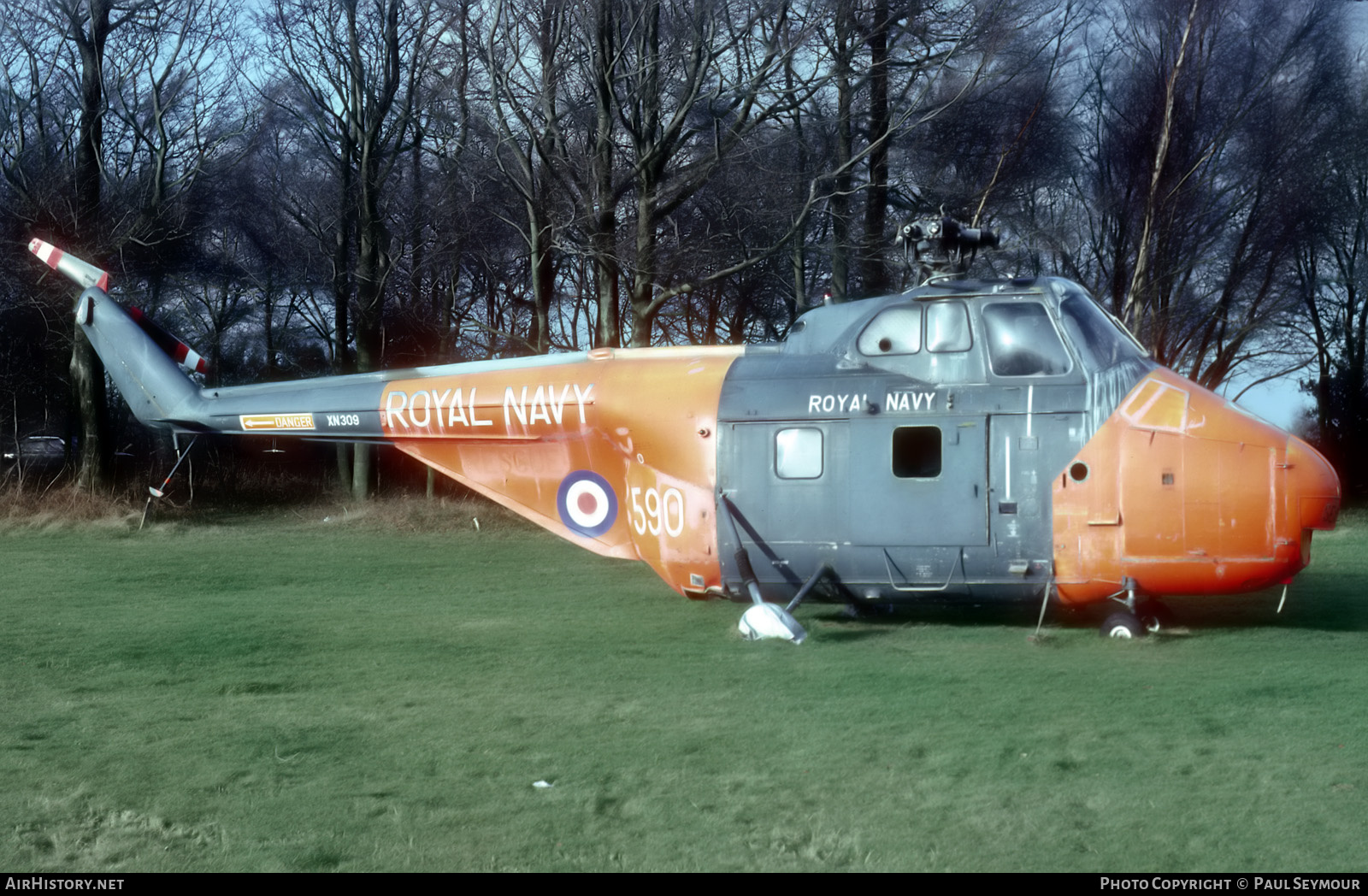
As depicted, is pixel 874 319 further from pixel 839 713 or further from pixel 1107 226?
pixel 1107 226

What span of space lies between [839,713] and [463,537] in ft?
39.6

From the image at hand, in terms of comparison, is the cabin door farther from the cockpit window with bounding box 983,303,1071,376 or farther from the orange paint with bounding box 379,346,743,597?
the orange paint with bounding box 379,346,743,597

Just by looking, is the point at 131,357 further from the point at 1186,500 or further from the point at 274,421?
the point at 1186,500

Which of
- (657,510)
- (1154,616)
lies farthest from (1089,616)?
(657,510)

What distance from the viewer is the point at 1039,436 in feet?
31.5

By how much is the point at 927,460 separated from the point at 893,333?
114cm

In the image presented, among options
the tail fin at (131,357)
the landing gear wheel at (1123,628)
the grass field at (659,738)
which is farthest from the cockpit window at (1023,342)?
the tail fin at (131,357)

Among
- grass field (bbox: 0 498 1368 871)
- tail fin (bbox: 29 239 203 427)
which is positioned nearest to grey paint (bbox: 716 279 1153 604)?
grass field (bbox: 0 498 1368 871)

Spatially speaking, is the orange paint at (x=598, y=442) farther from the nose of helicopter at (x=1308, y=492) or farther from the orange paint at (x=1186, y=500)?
the nose of helicopter at (x=1308, y=492)

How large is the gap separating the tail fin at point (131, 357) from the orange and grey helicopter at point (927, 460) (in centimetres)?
373

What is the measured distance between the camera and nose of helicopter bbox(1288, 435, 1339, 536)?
905 cm

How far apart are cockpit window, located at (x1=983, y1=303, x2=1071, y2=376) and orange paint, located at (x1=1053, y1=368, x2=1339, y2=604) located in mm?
669

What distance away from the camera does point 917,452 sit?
400 inches

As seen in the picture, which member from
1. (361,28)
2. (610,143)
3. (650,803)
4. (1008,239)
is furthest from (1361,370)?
(650,803)
